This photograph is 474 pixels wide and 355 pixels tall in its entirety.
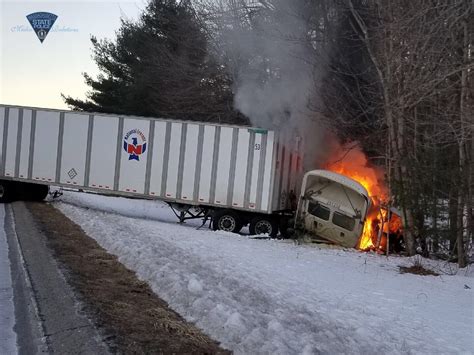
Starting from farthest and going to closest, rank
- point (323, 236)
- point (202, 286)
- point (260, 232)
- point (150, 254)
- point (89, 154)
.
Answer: point (89, 154) → point (260, 232) → point (323, 236) → point (150, 254) → point (202, 286)

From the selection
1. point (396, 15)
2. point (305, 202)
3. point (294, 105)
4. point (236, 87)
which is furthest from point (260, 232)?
point (396, 15)

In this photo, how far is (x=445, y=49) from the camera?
35.8ft

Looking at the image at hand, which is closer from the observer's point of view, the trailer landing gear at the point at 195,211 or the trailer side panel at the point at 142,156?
the trailer side panel at the point at 142,156

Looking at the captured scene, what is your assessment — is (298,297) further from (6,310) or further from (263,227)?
(263,227)

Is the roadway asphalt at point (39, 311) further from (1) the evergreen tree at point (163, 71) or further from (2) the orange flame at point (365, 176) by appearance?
(1) the evergreen tree at point (163, 71)

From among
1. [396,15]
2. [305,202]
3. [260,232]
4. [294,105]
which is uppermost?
[396,15]

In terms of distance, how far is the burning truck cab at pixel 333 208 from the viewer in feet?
47.1

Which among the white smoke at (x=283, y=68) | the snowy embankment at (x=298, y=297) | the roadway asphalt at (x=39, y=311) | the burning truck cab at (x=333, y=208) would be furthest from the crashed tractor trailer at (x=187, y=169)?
the roadway asphalt at (x=39, y=311)

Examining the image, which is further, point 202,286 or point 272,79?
point 272,79

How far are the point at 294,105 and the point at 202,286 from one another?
36.4 feet

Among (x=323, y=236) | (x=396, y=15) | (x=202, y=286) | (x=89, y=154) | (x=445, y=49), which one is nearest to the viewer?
(x=202, y=286)

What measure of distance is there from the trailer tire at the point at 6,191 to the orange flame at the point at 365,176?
11.2 m

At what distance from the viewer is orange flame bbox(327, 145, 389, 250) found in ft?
49.2

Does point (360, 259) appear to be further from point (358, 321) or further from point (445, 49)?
point (358, 321)
